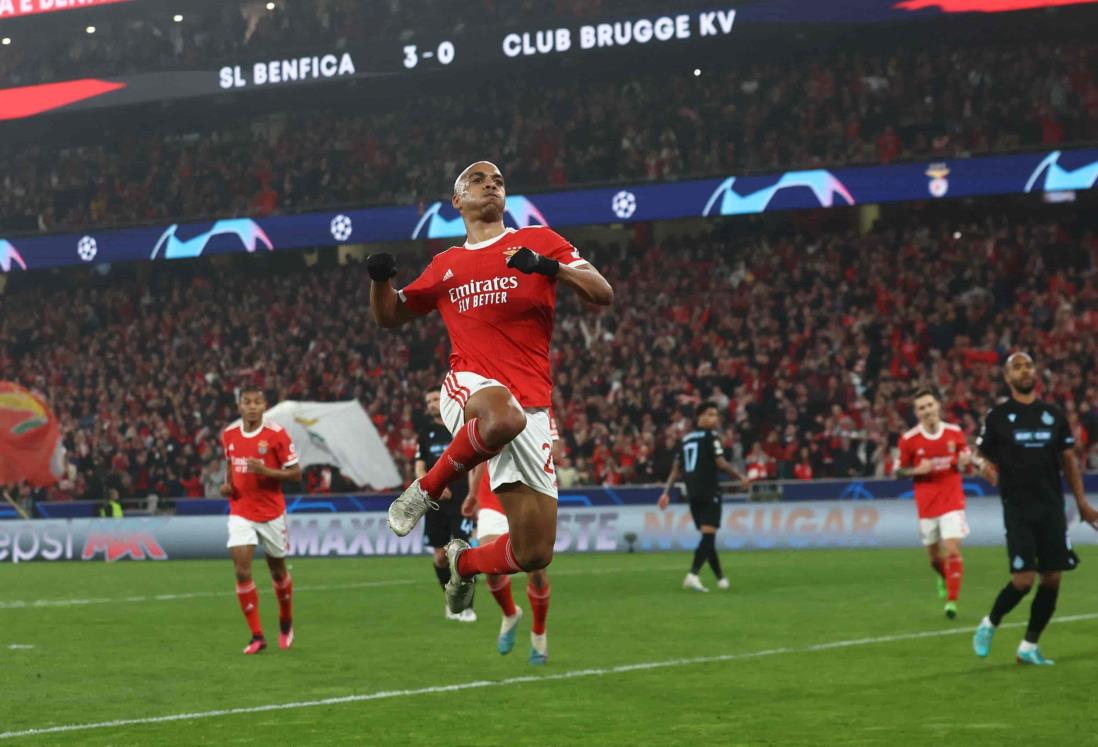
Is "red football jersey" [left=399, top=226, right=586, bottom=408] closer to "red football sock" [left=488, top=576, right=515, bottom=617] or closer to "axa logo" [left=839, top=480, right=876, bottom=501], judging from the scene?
"red football sock" [left=488, top=576, right=515, bottom=617]

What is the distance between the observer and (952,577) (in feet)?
51.8

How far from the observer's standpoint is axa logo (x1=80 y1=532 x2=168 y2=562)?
2988cm

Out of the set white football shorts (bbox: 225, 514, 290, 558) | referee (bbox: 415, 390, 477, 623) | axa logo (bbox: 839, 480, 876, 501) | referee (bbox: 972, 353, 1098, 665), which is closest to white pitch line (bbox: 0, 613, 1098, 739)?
referee (bbox: 972, 353, 1098, 665)

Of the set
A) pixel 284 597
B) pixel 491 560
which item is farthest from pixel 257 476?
pixel 491 560

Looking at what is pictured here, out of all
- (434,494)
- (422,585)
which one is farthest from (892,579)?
(434,494)

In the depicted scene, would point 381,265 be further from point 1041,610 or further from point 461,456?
point 1041,610

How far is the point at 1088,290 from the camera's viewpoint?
3244 cm

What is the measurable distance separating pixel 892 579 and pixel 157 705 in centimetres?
1225

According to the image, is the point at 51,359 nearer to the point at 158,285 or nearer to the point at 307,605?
the point at 158,285

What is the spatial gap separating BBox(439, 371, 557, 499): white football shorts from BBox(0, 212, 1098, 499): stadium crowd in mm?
21584

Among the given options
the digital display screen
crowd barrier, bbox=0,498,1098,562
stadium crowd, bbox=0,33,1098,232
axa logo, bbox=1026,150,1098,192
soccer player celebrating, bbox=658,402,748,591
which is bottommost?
crowd barrier, bbox=0,498,1098,562

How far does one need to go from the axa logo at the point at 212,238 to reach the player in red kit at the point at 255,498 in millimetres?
25327

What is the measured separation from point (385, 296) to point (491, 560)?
1378 millimetres

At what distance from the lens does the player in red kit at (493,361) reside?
24.7 ft
